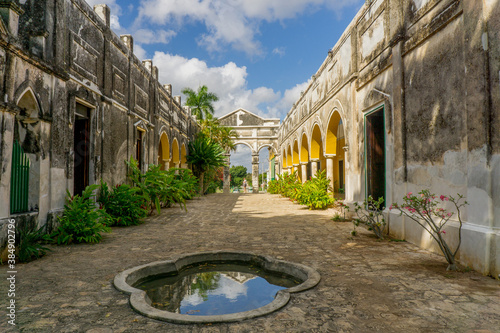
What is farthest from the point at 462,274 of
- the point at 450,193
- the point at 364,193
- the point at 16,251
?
the point at 16,251

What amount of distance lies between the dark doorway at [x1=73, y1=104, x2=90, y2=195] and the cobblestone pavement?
2.35 metres

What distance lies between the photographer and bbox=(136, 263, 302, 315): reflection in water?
112 inches

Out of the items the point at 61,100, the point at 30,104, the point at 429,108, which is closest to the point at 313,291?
the point at 429,108

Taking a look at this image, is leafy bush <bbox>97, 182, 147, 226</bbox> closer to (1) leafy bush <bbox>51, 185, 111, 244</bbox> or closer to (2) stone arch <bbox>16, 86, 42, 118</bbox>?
(1) leafy bush <bbox>51, 185, 111, 244</bbox>

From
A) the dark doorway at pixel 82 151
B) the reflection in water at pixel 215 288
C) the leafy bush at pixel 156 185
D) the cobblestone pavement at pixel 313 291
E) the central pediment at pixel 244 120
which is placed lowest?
the reflection in water at pixel 215 288

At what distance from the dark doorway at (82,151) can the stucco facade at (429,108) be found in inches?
250

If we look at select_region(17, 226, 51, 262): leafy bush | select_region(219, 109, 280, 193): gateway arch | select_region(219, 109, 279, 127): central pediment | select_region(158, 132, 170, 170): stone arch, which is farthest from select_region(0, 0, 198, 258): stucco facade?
select_region(219, 109, 279, 127): central pediment

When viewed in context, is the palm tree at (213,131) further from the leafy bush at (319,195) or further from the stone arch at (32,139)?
the stone arch at (32,139)

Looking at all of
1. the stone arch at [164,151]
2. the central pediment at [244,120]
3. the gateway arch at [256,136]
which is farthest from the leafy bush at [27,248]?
the central pediment at [244,120]

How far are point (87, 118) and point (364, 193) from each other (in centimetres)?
661

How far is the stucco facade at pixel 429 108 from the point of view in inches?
134

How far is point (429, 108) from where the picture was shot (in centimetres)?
454

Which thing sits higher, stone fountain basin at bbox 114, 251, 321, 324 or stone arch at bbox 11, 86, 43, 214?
stone arch at bbox 11, 86, 43, 214

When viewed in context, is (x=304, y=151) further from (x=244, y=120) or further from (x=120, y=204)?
(x=244, y=120)
